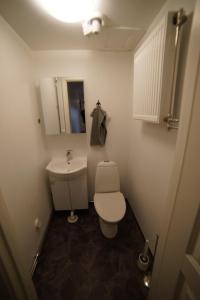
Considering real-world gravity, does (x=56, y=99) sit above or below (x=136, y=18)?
below

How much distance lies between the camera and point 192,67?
455 millimetres

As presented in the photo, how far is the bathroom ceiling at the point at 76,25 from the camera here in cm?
96

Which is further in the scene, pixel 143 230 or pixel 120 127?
pixel 120 127

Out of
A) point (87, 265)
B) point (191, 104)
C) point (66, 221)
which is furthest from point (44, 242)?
point (191, 104)

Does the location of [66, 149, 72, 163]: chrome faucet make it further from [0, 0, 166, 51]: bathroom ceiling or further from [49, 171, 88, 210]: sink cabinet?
[0, 0, 166, 51]: bathroom ceiling

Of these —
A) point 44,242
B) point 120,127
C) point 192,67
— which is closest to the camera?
point 192,67

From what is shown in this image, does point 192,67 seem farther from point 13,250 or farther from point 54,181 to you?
point 54,181

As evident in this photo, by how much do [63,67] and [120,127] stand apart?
1.10m

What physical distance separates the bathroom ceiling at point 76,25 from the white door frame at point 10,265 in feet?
4.49

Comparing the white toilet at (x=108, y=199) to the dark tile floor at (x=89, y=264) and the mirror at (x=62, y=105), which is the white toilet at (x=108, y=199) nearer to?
the dark tile floor at (x=89, y=264)

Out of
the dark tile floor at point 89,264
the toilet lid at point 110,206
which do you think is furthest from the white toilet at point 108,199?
the dark tile floor at point 89,264

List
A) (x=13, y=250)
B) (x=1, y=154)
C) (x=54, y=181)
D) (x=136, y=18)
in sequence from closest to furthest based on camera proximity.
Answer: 1. (x=13, y=250)
2. (x=1, y=154)
3. (x=136, y=18)
4. (x=54, y=181)

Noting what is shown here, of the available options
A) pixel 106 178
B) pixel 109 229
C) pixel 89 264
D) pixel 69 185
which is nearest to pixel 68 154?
pixel 69 185

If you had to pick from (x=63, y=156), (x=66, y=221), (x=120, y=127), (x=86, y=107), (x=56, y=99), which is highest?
(x=56, y=99)
